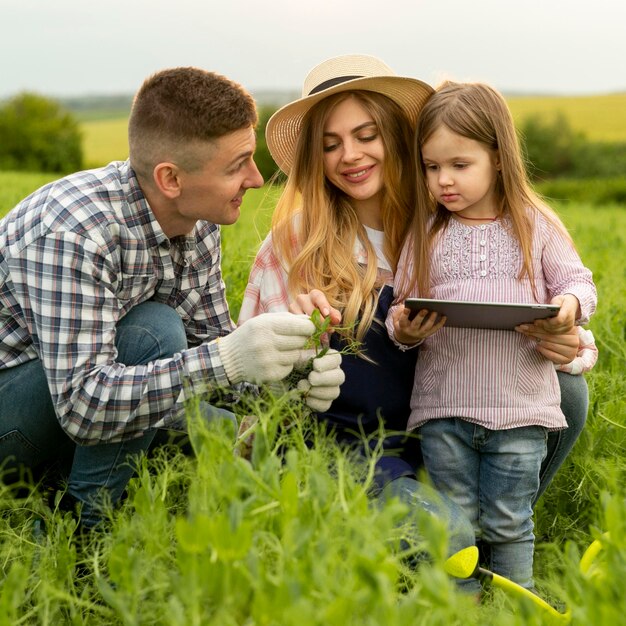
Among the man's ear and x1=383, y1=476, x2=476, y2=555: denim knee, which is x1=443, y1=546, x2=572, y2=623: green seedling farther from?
the man's ear

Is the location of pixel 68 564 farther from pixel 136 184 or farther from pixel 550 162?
pixel 550 162

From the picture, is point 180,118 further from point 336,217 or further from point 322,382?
point 322,382

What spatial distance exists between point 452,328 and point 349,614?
5.29ft

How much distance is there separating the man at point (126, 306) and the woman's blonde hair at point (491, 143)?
22.7 inches

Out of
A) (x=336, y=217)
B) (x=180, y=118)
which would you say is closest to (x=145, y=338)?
(x=180, y=118)

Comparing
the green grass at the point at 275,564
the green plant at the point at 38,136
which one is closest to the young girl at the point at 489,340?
the green grass at the point at 275,564

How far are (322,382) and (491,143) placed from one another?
0.99 meters

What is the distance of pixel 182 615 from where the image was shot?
141cm

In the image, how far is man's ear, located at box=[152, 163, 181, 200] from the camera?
279cm

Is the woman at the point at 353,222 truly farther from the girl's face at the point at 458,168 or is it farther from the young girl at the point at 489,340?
the girl's face at the point at 458,168

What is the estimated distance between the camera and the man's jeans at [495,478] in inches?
108

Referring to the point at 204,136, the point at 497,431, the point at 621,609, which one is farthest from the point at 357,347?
the point at 621,609

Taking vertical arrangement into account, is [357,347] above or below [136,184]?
below

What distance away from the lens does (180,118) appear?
2771 mm
